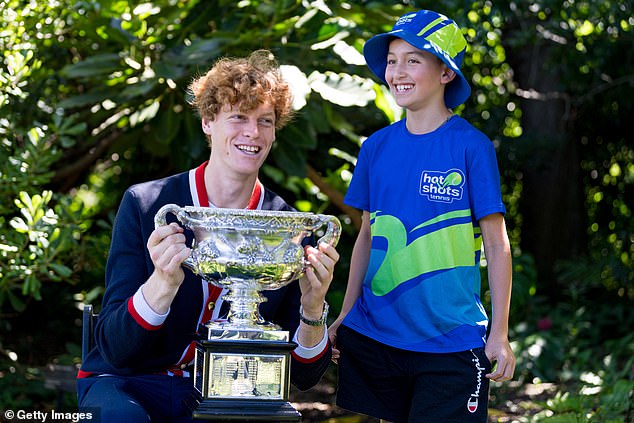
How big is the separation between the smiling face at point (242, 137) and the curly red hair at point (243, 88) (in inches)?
0.9

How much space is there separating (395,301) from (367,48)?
77cm

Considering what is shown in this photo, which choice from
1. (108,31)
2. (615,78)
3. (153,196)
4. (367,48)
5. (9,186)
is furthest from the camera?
(615,78)

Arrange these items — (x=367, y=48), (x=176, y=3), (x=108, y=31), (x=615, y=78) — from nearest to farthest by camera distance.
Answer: (x=367, y=48) < (x=108, y=31) < (x=176, y=3) < (x=615, y=78)

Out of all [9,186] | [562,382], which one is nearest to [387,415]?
[9,186]

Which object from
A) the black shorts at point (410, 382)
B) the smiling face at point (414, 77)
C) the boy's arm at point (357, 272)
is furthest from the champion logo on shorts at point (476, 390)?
the smiling face at point (414, 77)

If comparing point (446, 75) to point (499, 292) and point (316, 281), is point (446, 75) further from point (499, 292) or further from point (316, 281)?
point (316, 281)

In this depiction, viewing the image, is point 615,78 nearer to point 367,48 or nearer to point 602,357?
point 602,357

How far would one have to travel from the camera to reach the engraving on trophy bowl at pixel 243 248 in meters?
2.11

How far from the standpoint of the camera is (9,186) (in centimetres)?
363

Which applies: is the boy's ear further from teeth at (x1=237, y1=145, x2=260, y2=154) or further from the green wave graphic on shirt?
teeth at (x1=237, y1=145, x2=260, y2=154)

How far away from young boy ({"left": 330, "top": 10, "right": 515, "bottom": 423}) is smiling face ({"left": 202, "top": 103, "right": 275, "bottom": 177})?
0.37m

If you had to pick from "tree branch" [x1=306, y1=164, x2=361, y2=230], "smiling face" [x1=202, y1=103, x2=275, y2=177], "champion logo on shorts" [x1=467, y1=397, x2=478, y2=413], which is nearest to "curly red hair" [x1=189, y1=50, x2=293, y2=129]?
"smiling face" [x1=202, y1=103, x2=275, y2=177]

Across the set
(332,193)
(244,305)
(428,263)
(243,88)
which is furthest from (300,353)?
(332,193)

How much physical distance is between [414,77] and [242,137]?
1.70ft
